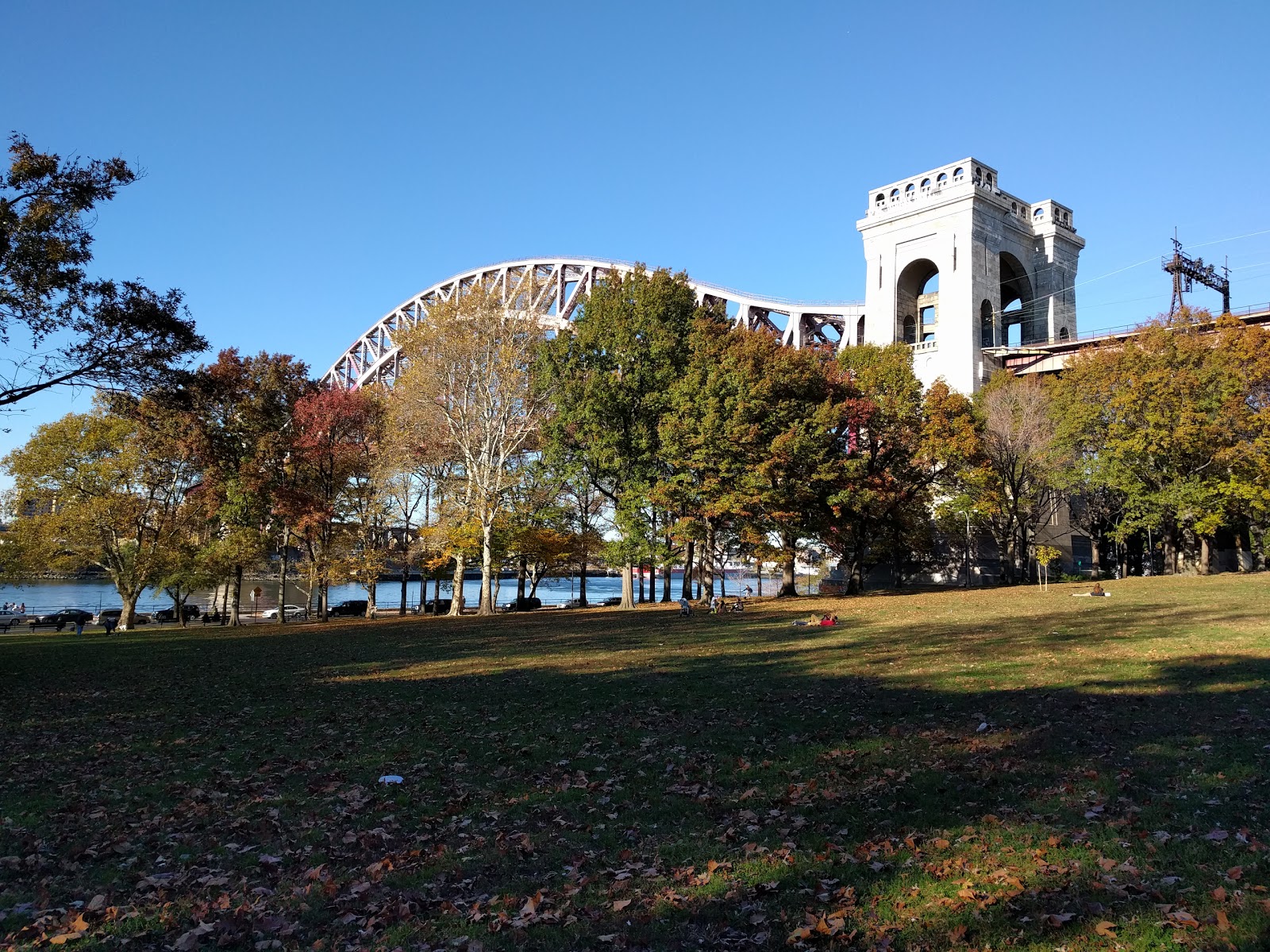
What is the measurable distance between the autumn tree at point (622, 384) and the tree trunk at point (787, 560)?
6.99 meters

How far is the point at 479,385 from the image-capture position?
1486 inches

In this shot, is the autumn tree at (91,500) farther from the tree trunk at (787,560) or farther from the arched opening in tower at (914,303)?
the arched opening in tower at (914,303)

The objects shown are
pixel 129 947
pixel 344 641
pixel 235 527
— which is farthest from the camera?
pixel 235 527

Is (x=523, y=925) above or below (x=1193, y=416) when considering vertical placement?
below

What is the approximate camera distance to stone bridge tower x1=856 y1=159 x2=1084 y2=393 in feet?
205

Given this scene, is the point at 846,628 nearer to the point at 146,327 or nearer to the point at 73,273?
the point at 146,327

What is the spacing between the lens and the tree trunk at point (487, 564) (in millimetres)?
37406

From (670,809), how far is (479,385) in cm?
3204

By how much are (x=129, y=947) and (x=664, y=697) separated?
9.04 meters

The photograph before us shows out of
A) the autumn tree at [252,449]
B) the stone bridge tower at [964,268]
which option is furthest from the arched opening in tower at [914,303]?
the autumn tree at [252,449]

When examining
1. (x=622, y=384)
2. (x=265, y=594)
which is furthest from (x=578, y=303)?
(x=265, y=594)

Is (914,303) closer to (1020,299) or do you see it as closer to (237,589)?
(1020,299)

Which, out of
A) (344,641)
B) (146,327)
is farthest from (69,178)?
(344,641)

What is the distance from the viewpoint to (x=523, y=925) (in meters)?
5.35
